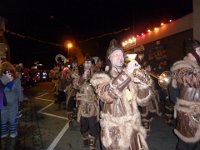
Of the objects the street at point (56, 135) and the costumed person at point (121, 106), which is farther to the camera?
the street at point (56, 135)

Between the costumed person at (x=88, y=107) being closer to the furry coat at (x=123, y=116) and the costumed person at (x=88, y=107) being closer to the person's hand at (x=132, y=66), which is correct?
the furry coat at (x=123, y=116)

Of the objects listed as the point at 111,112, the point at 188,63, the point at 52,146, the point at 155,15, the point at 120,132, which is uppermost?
the point at 155,15

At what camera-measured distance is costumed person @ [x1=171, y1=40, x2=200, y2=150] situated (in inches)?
173

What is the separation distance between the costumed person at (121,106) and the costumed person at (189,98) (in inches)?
37.2

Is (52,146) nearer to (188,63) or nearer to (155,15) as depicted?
(188,63)

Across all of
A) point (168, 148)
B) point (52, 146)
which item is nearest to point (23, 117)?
point (52, 146)

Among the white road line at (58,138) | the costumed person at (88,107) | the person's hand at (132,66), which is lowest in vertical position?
the white road line at (58,138)

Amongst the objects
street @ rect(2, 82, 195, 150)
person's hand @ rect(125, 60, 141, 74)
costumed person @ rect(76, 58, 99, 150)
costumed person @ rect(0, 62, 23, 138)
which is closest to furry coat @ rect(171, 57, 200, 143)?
person's hand @ rect(125, 60, 141, 74)

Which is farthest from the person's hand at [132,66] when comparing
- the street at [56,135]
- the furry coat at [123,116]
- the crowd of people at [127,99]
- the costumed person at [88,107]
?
the street at [56,135]

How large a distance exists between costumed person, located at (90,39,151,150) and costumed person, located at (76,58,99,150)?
2.30m

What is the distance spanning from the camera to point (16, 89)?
7703mm

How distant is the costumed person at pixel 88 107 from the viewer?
240 inches

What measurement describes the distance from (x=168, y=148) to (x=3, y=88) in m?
4.25

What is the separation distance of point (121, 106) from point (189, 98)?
142 centimetres
